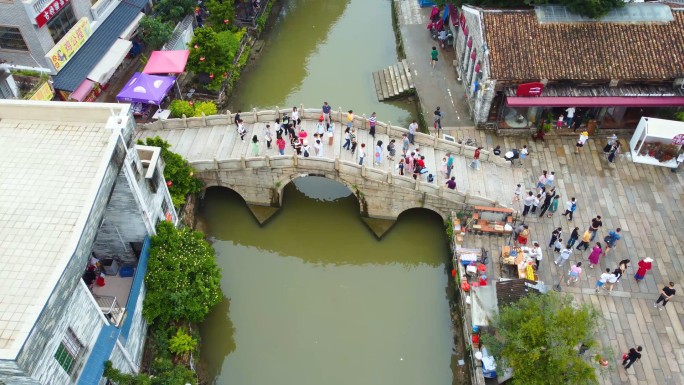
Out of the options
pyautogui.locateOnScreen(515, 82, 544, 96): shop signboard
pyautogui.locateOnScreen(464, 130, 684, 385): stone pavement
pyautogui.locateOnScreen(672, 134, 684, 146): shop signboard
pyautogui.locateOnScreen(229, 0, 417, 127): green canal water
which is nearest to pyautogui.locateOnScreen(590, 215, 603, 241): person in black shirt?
pyautogui.locateOnScreen(464, 130, 684, 385): stone pavement

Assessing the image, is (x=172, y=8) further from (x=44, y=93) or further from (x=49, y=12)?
(x=44, y=93)

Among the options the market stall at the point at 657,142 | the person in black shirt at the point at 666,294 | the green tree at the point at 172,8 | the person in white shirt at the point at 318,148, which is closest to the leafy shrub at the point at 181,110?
the green tree at the point at 172,8

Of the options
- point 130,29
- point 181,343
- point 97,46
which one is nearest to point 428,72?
point 130,29

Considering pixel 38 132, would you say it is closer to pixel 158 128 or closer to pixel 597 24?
pixel 158 128

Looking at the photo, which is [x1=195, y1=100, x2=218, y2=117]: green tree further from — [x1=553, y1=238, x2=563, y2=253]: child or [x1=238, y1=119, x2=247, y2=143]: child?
[x1=553, y1=238, x2=563, y2=253]: child

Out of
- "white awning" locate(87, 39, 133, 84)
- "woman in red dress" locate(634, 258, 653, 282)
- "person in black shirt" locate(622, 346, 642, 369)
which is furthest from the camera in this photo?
"white awning" locate(87, 39, 133, 84)

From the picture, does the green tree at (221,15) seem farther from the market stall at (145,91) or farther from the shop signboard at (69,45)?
the shop signboard at (69,45)
